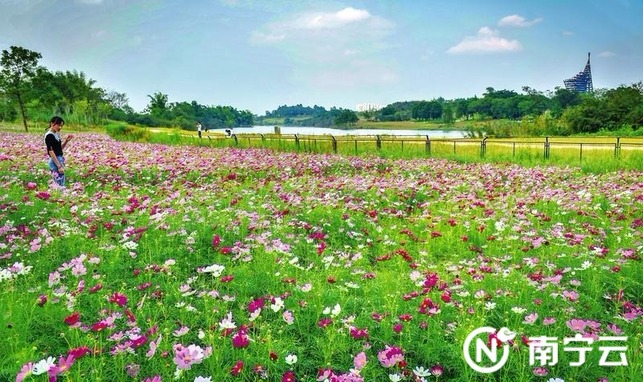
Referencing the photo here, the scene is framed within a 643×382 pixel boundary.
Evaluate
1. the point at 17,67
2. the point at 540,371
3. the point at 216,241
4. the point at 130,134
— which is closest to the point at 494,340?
the point at 540,371

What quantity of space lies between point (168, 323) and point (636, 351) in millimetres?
3238

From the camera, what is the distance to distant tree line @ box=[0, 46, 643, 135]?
4038 cm

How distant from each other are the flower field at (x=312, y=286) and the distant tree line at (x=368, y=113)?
39.9 m

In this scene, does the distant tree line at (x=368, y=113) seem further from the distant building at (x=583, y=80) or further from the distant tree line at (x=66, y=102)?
the distant building at (x=583, y=80)

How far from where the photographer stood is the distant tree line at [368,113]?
132ft

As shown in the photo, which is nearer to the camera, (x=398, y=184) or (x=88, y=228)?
(x=88, y=228)

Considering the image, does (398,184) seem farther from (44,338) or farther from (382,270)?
(44,338)

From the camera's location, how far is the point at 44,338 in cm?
324

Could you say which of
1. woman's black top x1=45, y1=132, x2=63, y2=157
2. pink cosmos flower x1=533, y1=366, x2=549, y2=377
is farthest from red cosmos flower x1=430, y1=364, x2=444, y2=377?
woman's black top x1=45, y1=132, x2=63, y2=157

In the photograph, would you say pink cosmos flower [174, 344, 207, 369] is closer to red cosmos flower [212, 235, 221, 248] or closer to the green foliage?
red cosmos flower [212, 235, 221, 248]

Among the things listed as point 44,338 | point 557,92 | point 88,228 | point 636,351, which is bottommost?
point 636,351

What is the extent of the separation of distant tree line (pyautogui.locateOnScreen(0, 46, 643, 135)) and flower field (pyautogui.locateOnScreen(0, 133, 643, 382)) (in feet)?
131

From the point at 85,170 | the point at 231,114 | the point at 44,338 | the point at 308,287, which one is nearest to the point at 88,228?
the point at 44,338

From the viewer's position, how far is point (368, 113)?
14638 centimetres
